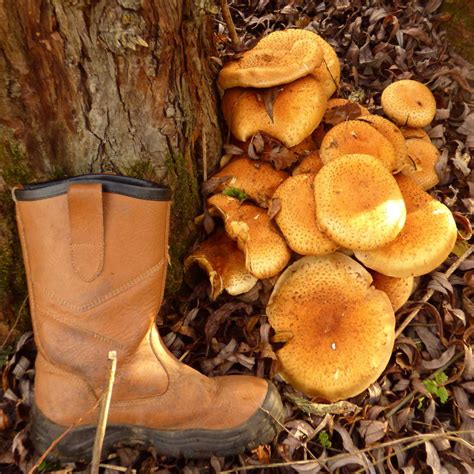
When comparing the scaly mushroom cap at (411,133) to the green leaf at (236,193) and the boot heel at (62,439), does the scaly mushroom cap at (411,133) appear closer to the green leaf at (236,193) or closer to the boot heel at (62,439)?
the green leaf at (236,193)

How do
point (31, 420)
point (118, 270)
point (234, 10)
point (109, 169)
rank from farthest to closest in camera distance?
1. point (234, 10)
2. point (109, 169)
3. point (31, 420)
4. point (118, 270)

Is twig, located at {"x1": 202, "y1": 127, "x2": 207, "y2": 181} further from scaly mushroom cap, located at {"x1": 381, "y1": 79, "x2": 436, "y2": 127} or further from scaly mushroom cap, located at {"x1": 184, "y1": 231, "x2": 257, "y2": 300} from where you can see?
scaly mushroom cap, located at {"x1": 381, "y1": 79, "x2": 436, "y2": 127}

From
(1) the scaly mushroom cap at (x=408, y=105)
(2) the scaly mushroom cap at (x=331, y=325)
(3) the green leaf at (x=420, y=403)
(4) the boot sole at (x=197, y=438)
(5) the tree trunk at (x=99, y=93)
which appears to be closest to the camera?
(5) the tree trunk at (x=99, y=93)

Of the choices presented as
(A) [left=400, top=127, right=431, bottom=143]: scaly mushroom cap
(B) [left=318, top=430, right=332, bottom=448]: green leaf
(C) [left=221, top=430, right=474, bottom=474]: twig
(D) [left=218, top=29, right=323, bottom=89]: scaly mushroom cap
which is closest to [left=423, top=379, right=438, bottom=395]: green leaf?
(C) [left=221, top=430, right=474, bottom=474]: twig

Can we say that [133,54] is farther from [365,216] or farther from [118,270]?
[365,216]

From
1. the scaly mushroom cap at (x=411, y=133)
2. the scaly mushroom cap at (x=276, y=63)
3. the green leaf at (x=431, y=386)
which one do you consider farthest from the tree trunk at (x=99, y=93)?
the green leaf at (x=431, y=386)

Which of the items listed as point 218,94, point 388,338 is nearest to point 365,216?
point 388,338

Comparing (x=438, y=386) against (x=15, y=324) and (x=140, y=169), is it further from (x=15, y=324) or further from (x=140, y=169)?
(x=15, y=324)

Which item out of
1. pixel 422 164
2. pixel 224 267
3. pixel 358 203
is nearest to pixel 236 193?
pixel 224 267
